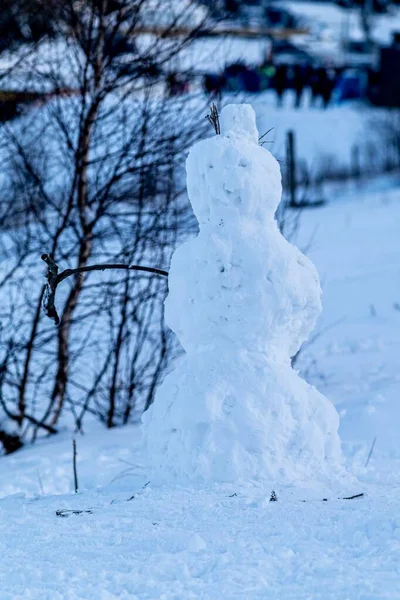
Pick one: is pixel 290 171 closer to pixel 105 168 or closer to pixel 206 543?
pixel 105 168

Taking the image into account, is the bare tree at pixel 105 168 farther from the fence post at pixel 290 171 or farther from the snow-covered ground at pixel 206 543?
the snow-covered ground at pixel 206 543

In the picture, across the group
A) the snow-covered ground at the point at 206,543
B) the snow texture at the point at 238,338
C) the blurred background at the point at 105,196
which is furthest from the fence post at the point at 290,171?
the snow texture at the point at 238,338

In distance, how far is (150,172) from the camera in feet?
27.6

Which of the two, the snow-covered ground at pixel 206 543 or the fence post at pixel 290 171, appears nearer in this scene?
the snow-covered ground at pixel 206 543

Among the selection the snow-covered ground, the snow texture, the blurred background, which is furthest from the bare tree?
the snow texture

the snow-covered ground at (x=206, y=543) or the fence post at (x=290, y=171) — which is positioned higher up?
the snow-covered ground at (x=206, y=543)

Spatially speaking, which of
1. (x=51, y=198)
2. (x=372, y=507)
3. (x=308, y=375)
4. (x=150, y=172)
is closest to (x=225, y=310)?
(x=372, y=507)

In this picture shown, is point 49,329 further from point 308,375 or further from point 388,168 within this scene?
point 388,168

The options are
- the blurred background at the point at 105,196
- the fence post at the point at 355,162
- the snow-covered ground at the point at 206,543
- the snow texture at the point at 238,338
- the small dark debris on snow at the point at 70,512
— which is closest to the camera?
the snow-covered ground at the point at 206,543

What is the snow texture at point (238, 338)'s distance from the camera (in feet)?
14.6

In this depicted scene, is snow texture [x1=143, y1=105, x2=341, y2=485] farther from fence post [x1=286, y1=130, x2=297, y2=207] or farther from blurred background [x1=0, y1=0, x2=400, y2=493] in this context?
fence post [x1=286, y1=130, x2=297, y2=207]

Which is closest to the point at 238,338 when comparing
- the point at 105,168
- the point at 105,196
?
the point at 105,196

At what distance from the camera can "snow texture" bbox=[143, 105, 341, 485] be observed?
4461 mm

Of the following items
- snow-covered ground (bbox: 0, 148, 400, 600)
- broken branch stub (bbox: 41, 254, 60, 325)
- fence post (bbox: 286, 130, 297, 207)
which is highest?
broken branch stub (bbox: 41, 254, 60, 325)
